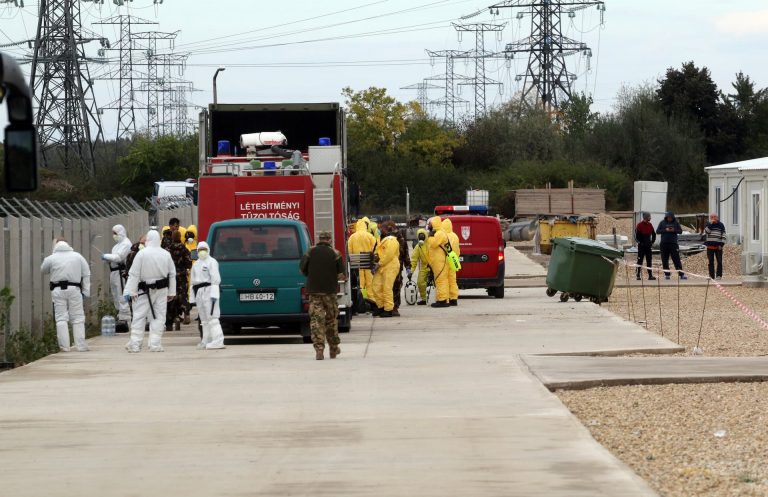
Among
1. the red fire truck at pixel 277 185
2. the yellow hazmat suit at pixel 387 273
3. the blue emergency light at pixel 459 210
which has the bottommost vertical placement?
the yellow hazmat suit at pixel 387 273

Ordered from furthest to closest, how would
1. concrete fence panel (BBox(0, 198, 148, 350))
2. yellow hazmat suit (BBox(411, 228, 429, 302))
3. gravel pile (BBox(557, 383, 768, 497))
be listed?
yellow hazmat suit (BBox(411, 228, 429, 302)), concrete fence panel (BBox(0, 198, 148, 350)), gravel pile (BBox(557, 383, 768, 497))

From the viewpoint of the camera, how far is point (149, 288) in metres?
19.6

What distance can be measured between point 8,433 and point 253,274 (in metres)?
8.75

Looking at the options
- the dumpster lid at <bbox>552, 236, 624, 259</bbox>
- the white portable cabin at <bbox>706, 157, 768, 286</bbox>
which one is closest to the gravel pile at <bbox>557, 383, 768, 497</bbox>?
the dumpster lid at <bbox>552, 236, 624, 259</bbox>

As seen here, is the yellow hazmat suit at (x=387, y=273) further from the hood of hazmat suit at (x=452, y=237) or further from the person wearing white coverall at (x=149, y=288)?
the person wearing white coverall at (x=149, y=288)

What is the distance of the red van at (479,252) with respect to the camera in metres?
31.6

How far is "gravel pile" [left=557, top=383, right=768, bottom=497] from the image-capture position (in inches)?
393

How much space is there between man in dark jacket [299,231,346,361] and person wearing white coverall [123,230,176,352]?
248 centimetres

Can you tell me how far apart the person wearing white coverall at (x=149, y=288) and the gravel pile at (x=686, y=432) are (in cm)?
694

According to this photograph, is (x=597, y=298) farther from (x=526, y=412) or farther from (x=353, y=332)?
(x=526, y=412)

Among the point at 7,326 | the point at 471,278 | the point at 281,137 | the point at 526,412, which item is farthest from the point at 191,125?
the point at 526,412

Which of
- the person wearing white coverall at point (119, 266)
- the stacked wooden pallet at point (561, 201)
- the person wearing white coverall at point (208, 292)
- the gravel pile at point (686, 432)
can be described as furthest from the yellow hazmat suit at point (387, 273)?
the stacked wooden pallet at point (561, 201)

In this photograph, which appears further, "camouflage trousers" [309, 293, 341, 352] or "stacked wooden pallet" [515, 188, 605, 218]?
"stacked wooden pallet" [515, 188, 605, 218]

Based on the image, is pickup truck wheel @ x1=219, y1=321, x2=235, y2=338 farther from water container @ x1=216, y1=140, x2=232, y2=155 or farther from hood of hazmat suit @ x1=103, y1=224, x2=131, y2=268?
water container @ x1=216, y1=140, x2=232, y2=155
